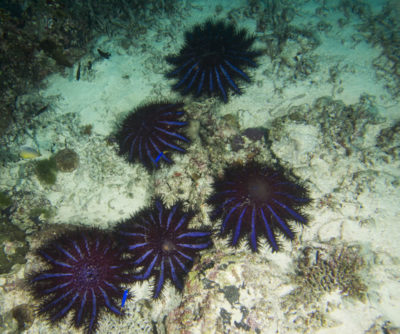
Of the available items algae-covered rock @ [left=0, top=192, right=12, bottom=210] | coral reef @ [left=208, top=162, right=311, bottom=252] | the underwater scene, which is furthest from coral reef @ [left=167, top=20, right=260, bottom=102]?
algae-covered rock @ [left=0, top=192, right=12, bottom=210]

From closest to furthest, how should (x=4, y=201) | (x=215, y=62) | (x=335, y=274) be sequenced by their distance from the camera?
(x=335, y=274) < (x=215, y=62) < (x=4, y=201)

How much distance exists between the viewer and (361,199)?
409 centimetres

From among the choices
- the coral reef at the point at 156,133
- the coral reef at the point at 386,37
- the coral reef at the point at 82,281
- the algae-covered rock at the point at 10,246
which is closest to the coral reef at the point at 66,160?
the algae-covered rock at the point at 10,246

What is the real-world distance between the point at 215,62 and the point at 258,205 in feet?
9.67

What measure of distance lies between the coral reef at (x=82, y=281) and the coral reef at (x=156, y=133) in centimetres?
183

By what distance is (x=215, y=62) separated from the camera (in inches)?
191

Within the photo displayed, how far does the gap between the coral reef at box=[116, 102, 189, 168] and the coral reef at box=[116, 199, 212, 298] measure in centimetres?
125

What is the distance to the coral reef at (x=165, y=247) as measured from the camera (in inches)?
161

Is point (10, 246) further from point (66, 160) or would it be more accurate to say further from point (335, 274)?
point (335, 274)

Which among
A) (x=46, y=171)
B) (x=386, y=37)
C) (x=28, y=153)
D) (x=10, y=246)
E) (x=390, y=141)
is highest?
(x=386, y=37)

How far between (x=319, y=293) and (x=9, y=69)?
817cm

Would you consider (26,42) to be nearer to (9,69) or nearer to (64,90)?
(9,69)

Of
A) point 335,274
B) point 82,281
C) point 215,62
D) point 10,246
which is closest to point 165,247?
point 82,281

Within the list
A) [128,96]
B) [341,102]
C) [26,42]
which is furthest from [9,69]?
[341,102]
